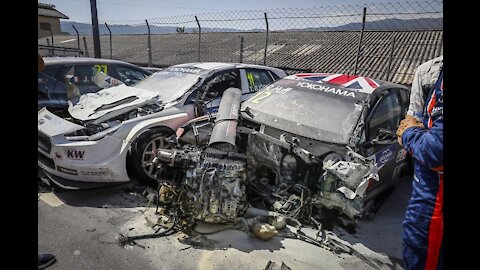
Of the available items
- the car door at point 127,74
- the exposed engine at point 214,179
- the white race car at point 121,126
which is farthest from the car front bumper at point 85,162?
the car door at point 127,74

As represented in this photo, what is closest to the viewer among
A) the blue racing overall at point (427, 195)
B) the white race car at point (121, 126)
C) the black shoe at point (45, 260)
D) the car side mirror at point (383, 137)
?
the blue racing overall at point (427, 195)

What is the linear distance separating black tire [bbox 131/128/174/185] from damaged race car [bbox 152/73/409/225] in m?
0.27

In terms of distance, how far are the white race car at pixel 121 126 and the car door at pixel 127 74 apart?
132 cm

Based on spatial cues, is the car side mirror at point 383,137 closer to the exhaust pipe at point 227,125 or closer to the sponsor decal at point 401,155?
the sponsor decal at point 401,155

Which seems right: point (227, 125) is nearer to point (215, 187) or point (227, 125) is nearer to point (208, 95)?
point (215, 187)

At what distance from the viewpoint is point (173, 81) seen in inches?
210

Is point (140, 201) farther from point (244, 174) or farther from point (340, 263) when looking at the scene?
point (340, 263)

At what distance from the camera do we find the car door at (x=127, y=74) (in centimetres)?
658

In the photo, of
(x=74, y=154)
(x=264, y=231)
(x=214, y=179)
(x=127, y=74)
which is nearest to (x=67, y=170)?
(x=74, y=154)

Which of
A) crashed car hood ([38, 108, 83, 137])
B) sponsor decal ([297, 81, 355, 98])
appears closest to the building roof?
crashed car hood ([38, 108, 83, 137])

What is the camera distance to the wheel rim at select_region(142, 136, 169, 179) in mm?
4016

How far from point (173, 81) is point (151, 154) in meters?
1.68

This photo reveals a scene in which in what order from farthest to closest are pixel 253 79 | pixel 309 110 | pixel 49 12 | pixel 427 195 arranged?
pixel 49 12 → pixel 253 79 → pixel 309 110 → pixel 427 195

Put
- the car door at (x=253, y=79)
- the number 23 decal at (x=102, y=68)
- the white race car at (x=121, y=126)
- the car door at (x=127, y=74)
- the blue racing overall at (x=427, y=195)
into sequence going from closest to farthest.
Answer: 1. the blue racing overall at (x=427, y=195)
2. the white race car at (x=121, y=126)
3. the car door at (x=253, y=79)
4. the number 23 decal at (x=102, y=68)
5. the car door at (x=127, y=74)
